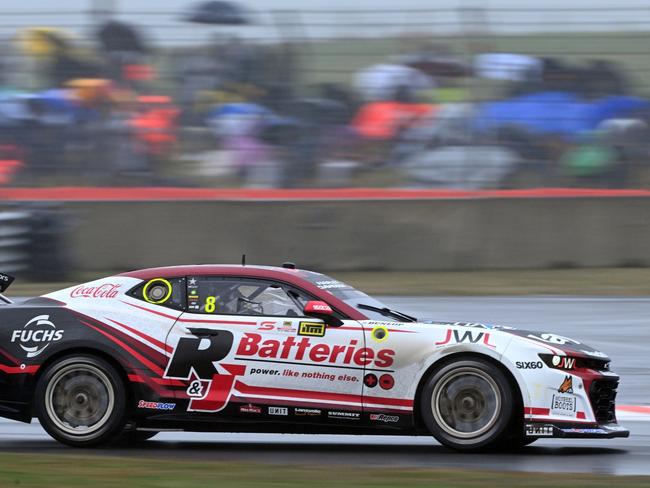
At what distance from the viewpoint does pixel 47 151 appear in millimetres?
19578

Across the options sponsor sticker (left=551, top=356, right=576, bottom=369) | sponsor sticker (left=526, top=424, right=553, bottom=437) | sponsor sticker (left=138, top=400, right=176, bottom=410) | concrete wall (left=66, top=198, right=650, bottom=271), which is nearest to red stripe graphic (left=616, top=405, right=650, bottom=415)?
sponsor sticker (left=551, top=356, right=576, bottom=369)

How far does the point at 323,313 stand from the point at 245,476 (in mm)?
1420

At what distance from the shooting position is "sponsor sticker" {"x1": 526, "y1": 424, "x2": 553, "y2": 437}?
7.01 metres

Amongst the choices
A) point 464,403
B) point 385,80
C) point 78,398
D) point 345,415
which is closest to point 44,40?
point 385,80

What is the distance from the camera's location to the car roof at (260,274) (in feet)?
24.2

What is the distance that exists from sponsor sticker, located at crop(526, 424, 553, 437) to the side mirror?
52.7 inches

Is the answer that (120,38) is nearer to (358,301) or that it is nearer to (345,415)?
(358,301)

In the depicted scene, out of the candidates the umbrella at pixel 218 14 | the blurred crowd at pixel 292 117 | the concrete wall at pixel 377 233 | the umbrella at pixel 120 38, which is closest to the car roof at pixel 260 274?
the concrete wall at pixel 377 233

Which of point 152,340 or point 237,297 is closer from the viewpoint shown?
point 152,340

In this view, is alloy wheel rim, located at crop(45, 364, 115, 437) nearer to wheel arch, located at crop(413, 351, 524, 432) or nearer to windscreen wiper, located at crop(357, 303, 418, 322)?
windscreen wiper, located at crop(357, 303, 418, 322)

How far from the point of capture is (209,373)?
733 cm

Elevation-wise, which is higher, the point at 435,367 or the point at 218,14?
the point at 218,14

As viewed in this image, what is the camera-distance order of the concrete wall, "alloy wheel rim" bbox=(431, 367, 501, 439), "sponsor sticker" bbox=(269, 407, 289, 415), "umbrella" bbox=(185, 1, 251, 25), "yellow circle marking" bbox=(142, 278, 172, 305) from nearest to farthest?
"alloy wheel rim" bbox=(431, 367, 501, 439) < "sponsor sticker" bbox=(269, 407, 289, 415) < "yellow circle marking" bbox=(142, 278, 172, 305) < the concrete wall < "umbrella" bbox=(185, 1, 251, 25)

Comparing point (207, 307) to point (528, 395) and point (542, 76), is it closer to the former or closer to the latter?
point (528, 395)
